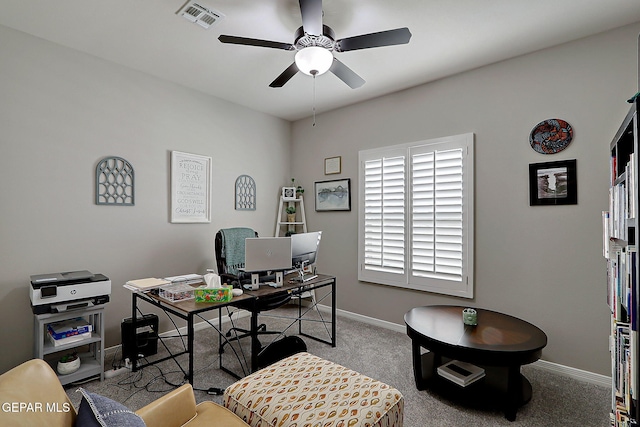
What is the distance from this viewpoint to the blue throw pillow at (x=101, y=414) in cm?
98

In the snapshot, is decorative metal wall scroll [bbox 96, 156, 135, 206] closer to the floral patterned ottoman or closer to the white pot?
the white pot

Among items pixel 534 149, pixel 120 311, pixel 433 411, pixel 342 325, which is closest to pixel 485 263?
pixel 534 149

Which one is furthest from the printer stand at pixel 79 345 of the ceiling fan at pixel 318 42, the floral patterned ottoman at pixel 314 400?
the ceiling fan at pixel 318 42

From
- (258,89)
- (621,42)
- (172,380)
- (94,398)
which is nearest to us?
(94,398)

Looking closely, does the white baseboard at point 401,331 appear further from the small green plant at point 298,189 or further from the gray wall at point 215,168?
the small green plant at point 298,189

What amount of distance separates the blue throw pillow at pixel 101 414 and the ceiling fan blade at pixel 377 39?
2331mm

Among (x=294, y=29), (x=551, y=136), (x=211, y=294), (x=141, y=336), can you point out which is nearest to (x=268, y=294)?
(x=211, y=294)

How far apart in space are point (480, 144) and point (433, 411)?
2405 millimetres

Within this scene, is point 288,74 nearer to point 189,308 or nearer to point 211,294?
point 211,294

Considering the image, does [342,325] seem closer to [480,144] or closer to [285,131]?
[480,144]

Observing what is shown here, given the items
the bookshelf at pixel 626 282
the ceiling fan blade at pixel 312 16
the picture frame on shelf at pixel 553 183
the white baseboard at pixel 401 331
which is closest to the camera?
the bookshelf at pixel 626 282

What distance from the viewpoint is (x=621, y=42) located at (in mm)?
2453

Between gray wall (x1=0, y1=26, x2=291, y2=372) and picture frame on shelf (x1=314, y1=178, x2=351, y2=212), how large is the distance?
4.09 ft

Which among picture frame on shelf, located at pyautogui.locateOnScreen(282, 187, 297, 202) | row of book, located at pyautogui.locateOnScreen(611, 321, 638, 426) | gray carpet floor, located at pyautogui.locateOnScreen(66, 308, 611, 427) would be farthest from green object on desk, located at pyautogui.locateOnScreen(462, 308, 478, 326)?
picture frame on shelf, located at pyautogui.locateOnScreen(282, 187, 297, 202)
